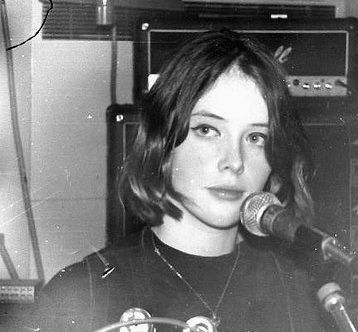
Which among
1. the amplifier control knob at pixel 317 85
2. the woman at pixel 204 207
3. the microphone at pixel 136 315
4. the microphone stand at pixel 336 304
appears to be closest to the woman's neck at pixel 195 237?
the woman at pixel 204 207

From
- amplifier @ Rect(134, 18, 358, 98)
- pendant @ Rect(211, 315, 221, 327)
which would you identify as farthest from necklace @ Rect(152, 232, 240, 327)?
amplifier @ Rect(134, 18, 358, 98)

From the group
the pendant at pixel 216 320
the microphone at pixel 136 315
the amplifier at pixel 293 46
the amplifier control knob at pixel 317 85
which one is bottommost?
the pendant at pixel 216 320

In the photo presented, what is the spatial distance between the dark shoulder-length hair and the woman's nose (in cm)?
6

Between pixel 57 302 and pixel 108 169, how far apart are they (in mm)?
206

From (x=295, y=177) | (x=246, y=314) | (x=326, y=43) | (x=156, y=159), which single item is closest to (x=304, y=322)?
(x=246, y=314)

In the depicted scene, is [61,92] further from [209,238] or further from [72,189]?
[209,238]

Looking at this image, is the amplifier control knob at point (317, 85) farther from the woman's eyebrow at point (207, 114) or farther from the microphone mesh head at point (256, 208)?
the microphone mesh head at point (256, 208)

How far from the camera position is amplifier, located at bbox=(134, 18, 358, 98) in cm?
93

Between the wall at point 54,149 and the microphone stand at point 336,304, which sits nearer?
the microphone stand at point 336,304

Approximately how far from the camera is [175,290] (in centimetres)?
88

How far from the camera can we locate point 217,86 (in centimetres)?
89

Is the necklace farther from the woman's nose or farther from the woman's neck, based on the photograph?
the woman's nose

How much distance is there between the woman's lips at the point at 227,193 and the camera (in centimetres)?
85

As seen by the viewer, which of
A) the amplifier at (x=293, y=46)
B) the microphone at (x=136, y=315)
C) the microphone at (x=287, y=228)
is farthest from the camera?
the amplifier at (x=293, y=46)
